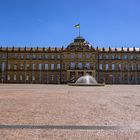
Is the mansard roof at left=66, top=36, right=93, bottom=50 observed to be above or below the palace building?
above

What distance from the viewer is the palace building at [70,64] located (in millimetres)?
77062

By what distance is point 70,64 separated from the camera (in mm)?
77625

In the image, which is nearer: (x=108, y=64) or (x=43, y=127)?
(x=43, y=127)

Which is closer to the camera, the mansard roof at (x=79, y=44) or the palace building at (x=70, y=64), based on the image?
the mansard roof at (x=79, y=44)

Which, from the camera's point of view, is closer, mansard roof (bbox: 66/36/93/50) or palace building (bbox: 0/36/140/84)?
mansard roof (bbox: 66/36/93/50)

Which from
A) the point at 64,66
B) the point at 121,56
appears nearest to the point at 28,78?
the point at 64,66

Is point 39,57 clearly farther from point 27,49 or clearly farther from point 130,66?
point 130,66

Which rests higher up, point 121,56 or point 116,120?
point 121,56

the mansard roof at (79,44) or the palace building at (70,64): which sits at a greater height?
the mansard roof at (79,44)

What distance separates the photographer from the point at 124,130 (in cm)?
641

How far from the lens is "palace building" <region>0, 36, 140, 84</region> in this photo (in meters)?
77.1

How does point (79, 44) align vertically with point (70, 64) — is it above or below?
above

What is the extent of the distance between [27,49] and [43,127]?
76.2m

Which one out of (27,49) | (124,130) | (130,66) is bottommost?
(124,130)
